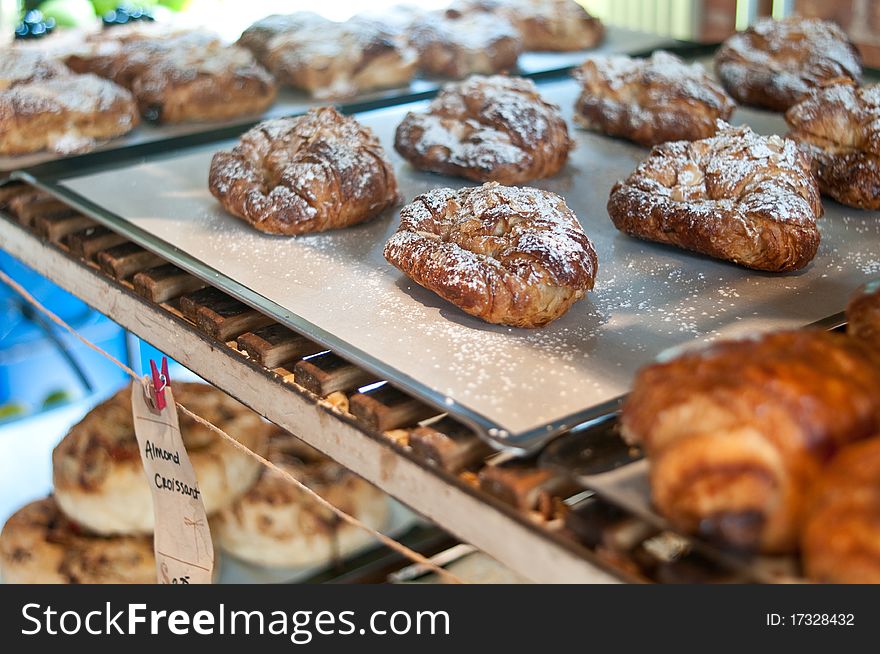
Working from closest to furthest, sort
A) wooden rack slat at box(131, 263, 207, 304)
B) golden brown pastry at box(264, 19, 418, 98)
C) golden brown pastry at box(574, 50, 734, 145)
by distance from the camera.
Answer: wooden rack slat at box(131, 263, 207, 304) < golden brown pastry at box(574, 50, 734, 145) < golden brown pastry at box(264, 19, 418, 98)

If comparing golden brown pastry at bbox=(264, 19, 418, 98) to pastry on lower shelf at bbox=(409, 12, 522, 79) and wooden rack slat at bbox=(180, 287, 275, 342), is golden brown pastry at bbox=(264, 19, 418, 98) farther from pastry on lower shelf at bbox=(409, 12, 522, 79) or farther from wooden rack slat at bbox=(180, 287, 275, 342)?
wooden rack slat at bbox=(180, 287, 275, 342)

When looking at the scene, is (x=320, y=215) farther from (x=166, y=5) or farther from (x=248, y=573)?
(x=166, y=5)

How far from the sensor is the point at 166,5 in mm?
5316

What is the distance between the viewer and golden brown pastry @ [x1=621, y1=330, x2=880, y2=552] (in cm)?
104

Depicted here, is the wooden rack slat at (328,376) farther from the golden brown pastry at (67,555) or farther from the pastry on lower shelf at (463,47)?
the pastry on lower shelf at (463,47)

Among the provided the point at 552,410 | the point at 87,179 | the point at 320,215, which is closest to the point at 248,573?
the point at 320,215

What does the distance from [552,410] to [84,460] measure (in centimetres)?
126

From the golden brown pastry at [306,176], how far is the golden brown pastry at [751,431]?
3.60 ft

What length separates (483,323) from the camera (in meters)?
1.71

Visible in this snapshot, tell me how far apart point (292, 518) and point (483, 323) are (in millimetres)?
798

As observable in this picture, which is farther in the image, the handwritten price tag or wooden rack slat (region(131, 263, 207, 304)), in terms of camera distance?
wooden rack slat (region(131, 263, 207, 304))

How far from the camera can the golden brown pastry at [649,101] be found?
258cm

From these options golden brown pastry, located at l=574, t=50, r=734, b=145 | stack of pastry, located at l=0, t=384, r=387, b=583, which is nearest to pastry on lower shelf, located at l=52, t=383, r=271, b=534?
stack of pastry, located at l=0, t=384, r=387, b=583
